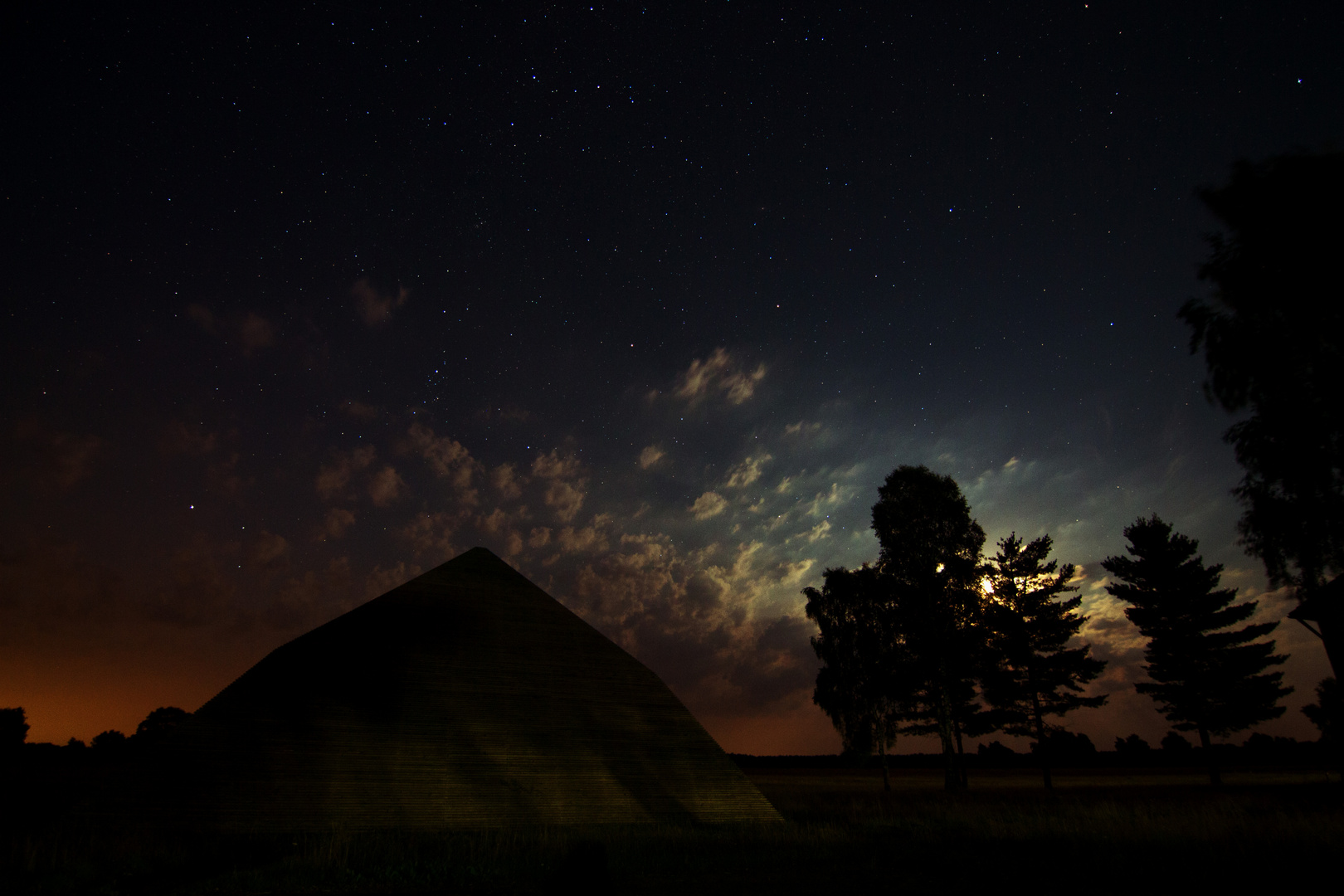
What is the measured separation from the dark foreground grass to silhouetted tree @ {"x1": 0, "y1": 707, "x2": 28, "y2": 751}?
235ft

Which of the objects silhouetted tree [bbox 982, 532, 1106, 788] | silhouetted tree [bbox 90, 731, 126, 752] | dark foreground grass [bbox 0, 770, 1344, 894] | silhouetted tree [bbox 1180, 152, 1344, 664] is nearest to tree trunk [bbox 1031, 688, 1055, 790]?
silhouetted tree [bbox 982, 532, 1106, 788]

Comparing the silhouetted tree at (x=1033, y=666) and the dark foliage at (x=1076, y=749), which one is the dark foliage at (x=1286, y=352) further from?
the dark foliage at (x=1076, y=749)

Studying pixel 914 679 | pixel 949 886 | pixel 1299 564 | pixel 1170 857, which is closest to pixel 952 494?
pixel 914 679

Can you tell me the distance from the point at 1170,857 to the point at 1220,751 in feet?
201

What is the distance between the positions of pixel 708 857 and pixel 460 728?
7375 millimetres

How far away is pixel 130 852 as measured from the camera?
43.1 feet

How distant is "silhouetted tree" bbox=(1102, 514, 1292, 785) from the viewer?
97.9 ft

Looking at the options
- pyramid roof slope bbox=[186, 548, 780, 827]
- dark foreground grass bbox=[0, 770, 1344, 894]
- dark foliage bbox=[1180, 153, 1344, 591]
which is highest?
dark foliage bbox=[1180, 153, 1344, 591]

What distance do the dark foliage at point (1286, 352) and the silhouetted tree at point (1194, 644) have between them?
73.7 feet

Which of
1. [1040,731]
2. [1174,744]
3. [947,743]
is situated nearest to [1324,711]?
[1174,744]

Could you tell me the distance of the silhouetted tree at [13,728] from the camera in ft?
206

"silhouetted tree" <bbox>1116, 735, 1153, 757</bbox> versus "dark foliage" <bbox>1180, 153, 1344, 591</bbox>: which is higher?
"dark foliage" <bbox>1180, 153, 1344, 591</bbox>

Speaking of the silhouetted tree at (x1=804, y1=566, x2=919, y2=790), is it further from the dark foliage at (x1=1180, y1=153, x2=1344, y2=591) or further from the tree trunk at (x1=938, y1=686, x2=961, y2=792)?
the dark foliage at (x1=1180, y1=153, x2=1344, y2=591)

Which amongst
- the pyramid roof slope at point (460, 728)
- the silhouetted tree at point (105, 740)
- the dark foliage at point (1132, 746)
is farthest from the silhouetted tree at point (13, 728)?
the dark foliage at point (1132, 746)
